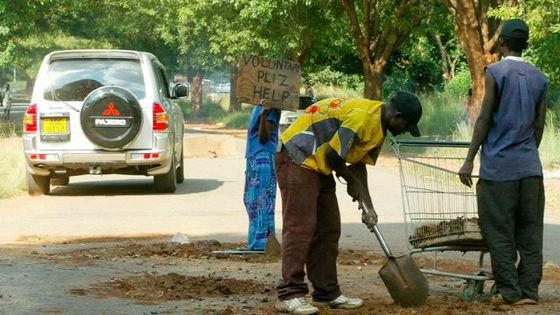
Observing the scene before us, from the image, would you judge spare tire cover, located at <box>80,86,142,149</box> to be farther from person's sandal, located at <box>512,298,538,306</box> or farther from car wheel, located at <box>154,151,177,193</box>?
person's sandal, located at <box>512,298,538,306</box>

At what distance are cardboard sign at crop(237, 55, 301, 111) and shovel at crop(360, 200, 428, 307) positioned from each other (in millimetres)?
1578

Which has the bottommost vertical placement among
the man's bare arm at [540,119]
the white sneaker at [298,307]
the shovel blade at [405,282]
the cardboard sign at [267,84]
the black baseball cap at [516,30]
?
the white sneaker at [298,307]

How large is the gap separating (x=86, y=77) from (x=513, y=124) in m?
10.3

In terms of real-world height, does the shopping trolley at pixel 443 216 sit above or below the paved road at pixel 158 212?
above

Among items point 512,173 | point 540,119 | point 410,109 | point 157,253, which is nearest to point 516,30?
point 540,119

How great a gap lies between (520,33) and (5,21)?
28937 mm

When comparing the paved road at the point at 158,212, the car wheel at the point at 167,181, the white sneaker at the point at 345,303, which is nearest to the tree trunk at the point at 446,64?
the paved road at the point at 158,212

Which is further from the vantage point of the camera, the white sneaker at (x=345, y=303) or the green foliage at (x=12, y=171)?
the green foliage at (x=12, y=171)

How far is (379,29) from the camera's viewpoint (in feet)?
123

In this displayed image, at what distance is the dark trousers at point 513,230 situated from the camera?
834 centimetres

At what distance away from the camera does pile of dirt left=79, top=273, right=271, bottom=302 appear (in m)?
8.88

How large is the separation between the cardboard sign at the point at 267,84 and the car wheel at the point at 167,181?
338 inches

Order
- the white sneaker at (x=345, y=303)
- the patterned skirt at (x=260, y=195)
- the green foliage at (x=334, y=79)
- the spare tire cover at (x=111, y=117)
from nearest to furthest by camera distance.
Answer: the white sneaker at (x=345, y=303), the patterned skirt at (x=260, y=195), the spare tire cover at (x=111, y=117), the green foliage at (x=334, y=79)

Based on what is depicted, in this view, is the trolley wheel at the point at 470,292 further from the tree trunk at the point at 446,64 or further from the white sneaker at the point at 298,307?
the tree trunk at the point at 446,64
